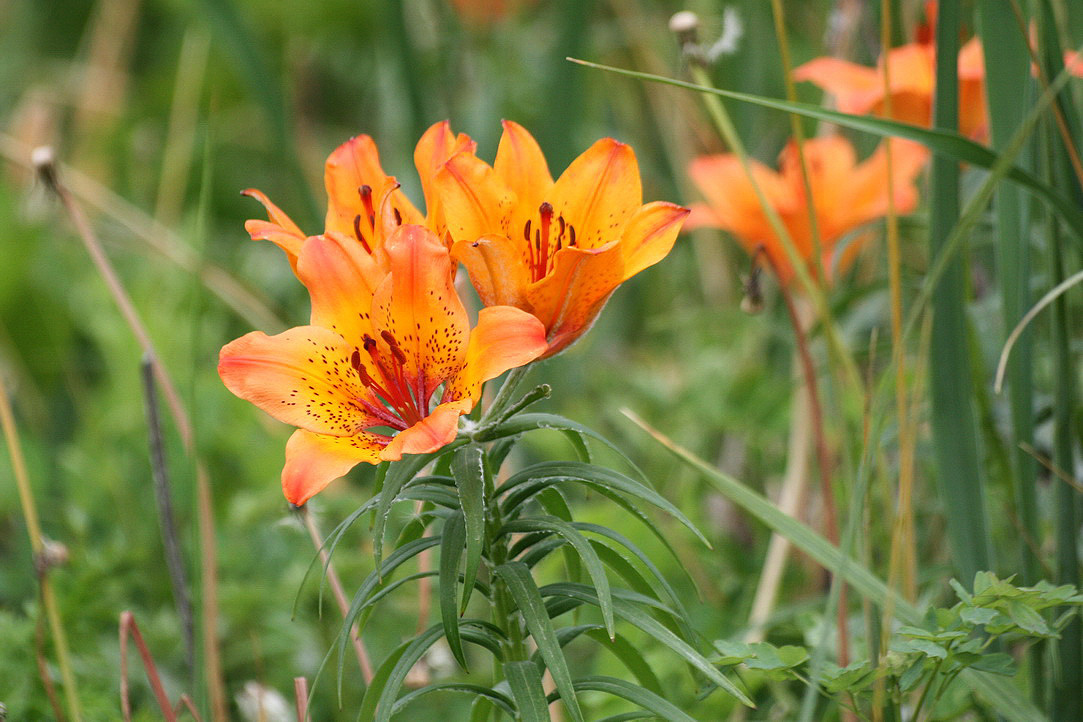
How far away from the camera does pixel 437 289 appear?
1.61 ft

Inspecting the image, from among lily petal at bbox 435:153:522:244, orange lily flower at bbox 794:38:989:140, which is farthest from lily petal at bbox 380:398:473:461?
orange lily flower at bbox 794:38:989:140

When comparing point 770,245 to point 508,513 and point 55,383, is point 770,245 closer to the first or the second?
point 508,513

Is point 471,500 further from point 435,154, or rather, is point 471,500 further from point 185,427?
point 185,427

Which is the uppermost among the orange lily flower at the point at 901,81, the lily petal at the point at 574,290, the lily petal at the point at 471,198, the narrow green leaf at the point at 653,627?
the orange lily flower at the point at 901,81

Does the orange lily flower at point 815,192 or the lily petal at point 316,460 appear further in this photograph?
the orange lily flower at point 815,192

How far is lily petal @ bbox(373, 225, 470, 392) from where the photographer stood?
0.48 meters

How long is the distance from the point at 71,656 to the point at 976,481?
2.24 feet

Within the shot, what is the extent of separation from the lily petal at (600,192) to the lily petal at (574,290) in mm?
37

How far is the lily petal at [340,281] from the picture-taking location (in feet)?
1.62

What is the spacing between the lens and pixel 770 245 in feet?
3.28

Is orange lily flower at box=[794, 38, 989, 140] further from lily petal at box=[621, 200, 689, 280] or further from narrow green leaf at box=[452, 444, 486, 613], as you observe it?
narrow green leaf at box=[452, 444, 486, 613]

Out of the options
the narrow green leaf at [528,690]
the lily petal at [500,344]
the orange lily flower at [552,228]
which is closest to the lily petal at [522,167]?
the orange lily flower at [552,228]

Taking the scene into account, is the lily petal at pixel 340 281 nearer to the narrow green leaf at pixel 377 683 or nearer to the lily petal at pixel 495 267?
the lily petal at pixel 495 267

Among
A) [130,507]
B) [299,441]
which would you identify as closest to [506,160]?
[299,441]
